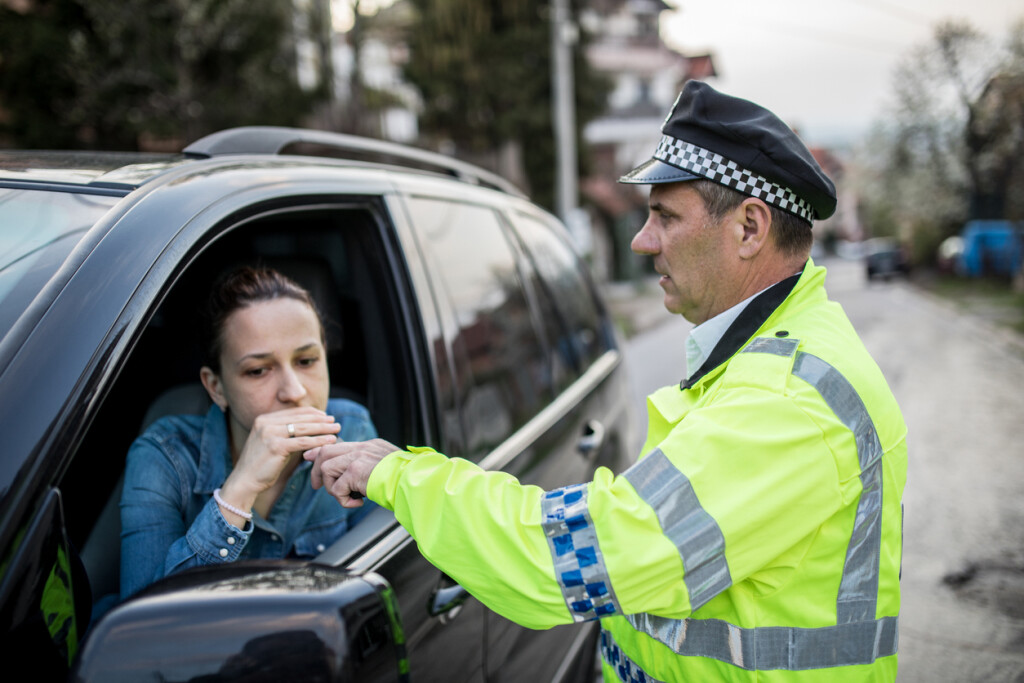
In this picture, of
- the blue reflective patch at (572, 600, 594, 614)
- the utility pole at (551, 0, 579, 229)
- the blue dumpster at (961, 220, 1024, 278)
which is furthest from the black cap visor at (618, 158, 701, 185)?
the blue dumpster at (961, 220, 1024, 278)

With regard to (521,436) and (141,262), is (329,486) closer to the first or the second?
(141,262)

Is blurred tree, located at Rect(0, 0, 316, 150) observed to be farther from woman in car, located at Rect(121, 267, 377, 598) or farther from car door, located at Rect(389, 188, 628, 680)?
woman in car, located at Rect(121, 267, 377, 598)

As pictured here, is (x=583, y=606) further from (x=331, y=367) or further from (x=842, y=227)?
(x=842, y=227)

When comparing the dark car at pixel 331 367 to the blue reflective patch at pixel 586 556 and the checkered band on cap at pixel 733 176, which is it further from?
the checkered band on cap at pixel 733 176

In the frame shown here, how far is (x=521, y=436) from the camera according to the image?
2.29 meters

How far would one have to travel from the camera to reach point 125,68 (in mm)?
11297

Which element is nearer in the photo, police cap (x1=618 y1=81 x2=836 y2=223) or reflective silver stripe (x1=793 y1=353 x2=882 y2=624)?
reflective silver stripe (x1=793 y1=353 x2=882 y2=624)

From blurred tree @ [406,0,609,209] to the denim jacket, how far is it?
17.6 m

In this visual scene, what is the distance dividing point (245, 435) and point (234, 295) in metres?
0.33

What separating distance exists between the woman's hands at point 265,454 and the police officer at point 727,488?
6cm

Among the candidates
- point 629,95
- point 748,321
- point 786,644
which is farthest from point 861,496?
point 629,95

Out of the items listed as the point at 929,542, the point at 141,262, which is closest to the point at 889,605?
the point at 141,262

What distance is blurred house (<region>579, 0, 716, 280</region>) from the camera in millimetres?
32594

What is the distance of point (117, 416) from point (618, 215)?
30764 mm
